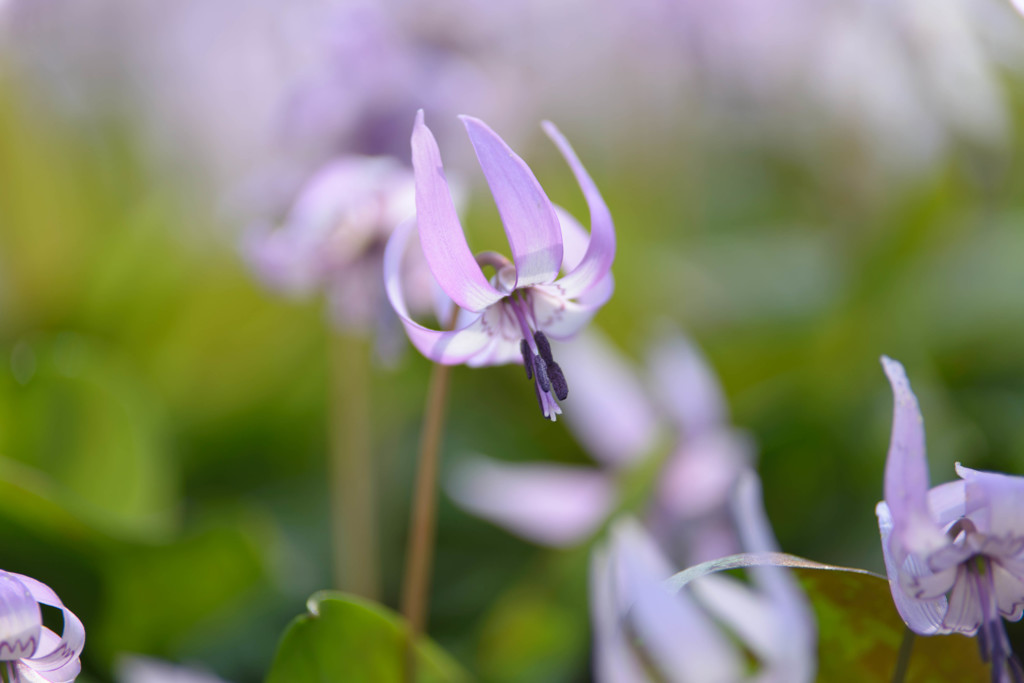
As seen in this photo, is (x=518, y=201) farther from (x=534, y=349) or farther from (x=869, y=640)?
(x=869, y=640)

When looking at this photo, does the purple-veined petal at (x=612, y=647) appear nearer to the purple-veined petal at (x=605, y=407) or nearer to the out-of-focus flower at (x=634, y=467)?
the out-of-focus flower at (x=634, y=467)

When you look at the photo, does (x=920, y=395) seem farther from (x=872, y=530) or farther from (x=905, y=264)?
(x=905, y=264)

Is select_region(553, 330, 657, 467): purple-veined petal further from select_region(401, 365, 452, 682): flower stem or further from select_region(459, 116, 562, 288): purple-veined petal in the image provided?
select_region(459, 116, 562, 288): purple-veined petal

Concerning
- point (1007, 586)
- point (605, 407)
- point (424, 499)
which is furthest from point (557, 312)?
point (605, 407)

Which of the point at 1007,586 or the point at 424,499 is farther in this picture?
the point at 424,499

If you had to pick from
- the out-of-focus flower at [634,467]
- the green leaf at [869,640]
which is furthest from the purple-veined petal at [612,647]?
the out-of-focus flower at [634,467]

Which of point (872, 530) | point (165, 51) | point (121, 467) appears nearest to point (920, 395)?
point (872, 530)

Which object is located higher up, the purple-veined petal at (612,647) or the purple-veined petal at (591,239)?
the purple-veined petal at (591,239)
